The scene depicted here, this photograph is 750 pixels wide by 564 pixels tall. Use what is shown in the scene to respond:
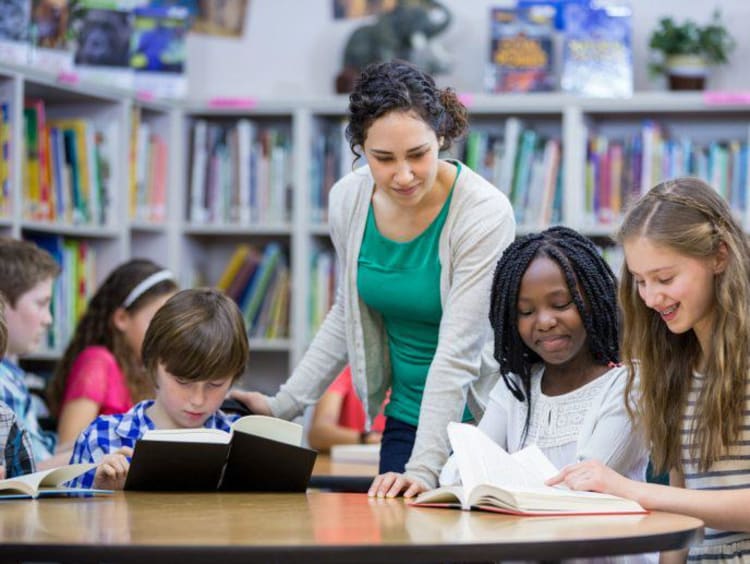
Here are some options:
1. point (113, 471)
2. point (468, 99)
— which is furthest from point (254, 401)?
point (468, 99)

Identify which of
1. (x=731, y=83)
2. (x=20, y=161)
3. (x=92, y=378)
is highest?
(x=731, y=83)

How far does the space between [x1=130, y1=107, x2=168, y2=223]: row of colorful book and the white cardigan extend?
6.48ft

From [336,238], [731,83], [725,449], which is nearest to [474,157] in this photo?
[731,83]

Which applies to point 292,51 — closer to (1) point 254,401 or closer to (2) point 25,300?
(2) point 25,300

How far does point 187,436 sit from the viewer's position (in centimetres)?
201

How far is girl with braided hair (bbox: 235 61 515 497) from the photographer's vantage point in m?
2.23

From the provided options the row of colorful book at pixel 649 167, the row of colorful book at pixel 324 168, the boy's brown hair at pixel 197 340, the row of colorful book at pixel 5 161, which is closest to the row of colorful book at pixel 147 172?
the row of colorful book at pixel 324 168

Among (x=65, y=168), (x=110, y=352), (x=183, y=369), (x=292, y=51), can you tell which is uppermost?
(x=292, y=51)

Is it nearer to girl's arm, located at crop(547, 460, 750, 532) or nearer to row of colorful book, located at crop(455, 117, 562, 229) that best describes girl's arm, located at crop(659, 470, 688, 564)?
girl's arm, located at crop(547, 460, 750, 532)

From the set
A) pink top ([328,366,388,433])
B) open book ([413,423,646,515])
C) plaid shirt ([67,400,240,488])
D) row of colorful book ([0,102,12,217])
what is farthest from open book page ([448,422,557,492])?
row of colorful book ([0,102,12,217])

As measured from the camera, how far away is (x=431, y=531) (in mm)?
1508

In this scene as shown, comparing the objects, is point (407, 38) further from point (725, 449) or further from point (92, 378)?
point (725, 449)

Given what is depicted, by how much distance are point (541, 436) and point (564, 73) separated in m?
2.57

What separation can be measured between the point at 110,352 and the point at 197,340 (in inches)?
50.5
